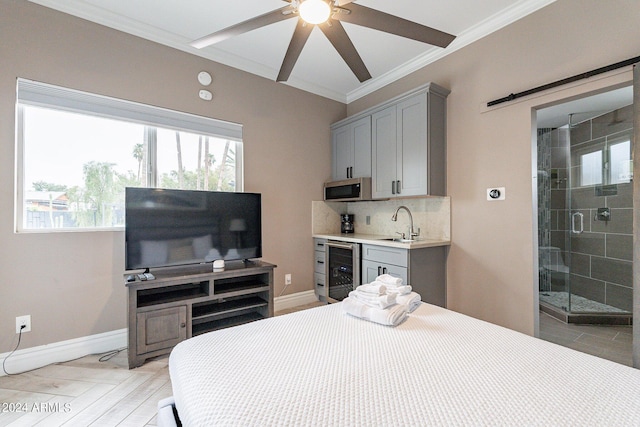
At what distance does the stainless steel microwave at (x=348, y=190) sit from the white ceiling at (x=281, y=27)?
1329 millimetres

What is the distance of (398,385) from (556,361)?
642 mm

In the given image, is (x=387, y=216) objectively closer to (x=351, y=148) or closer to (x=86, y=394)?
(x=351, y=148)

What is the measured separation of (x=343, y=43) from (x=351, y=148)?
1.86 m

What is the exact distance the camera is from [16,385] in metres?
1.94

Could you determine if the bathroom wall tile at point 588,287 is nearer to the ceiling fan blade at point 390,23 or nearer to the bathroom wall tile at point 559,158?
the bathroom wall tile at point 559,158

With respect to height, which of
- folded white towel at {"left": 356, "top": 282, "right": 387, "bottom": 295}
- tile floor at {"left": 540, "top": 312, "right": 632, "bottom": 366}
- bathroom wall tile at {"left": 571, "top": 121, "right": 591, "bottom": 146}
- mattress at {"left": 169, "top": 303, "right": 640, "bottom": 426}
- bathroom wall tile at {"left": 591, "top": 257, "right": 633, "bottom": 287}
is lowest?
tile floor at {"left": 540, "top": 312, "right": 632, "bottom": 366}

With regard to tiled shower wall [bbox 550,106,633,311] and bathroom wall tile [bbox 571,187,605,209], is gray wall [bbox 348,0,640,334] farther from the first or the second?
Answer: bathroom wall tile [bbox 571,187,605,209]

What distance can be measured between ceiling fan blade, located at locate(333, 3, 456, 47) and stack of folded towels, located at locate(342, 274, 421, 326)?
1.50 m

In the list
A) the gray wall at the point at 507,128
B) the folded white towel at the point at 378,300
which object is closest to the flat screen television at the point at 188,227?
the folded white towel at the point at 378,300

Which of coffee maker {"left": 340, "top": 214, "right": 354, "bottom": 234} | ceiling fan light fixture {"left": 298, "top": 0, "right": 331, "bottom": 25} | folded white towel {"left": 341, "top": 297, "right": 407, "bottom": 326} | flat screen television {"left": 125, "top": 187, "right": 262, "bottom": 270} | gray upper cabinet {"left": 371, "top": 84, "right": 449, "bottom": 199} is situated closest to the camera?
folded white towel {"left": 341, "top": 297, "right": 407, "bottom": 326}

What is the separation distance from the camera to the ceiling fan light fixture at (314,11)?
148 cm

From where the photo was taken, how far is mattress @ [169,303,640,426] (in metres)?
0.76

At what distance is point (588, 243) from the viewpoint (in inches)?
136

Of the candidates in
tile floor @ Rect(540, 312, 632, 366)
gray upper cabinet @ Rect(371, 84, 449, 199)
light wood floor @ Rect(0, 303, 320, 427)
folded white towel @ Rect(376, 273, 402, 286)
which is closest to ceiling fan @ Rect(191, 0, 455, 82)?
gray upper cabinet @ Rect(371, 84, 449, 199)
